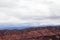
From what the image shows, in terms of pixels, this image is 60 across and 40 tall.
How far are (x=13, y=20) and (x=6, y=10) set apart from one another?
136mm

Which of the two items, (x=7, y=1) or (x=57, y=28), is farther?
(x=57, y=28)

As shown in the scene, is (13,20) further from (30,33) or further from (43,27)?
(43,27)

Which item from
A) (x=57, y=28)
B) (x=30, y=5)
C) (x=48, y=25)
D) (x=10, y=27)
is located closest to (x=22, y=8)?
(x=30, y=5)

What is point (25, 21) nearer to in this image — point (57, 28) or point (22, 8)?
point (22, 8)

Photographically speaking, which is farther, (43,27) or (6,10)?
(43,27)

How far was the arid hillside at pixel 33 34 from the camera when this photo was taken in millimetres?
1187

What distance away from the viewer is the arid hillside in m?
1.19

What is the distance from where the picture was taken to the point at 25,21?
123 cm

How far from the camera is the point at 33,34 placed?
123 centimetres

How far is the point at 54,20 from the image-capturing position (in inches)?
50.4

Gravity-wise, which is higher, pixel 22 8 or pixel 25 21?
pixel 22 8

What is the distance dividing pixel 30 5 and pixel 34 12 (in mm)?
88

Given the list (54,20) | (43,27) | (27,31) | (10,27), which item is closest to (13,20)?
(10,27)

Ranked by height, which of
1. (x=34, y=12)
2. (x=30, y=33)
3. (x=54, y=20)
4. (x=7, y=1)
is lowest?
(x=30, y=33)
